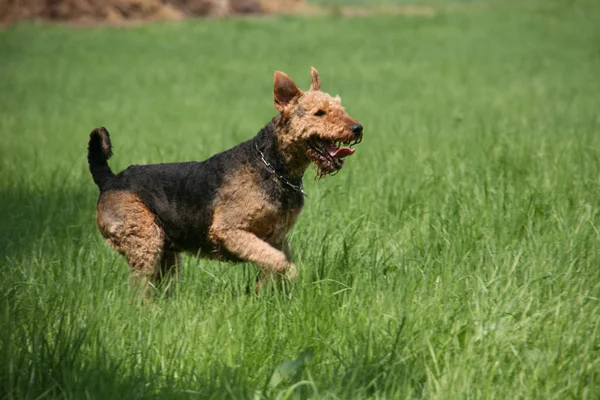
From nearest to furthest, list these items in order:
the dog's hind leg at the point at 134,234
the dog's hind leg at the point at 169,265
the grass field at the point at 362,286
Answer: the grass field at the point at 362,286 < the dog's hind leg at the point at 134,234 < the dog's hind leg at the point at 169,265

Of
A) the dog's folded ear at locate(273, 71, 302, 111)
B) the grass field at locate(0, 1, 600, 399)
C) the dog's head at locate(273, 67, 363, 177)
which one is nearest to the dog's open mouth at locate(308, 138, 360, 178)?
the dog's head at locate(273, 67, 363, 177)

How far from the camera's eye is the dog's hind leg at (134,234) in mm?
4926

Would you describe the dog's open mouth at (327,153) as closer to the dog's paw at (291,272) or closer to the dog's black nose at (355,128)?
the dog's black nose at (355,128)

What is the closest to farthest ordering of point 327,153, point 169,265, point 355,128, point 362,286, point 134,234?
point 362,286 < point 355,128 < point 327,153 < point 134,234 < point 169,265

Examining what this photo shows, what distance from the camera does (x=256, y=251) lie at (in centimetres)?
473

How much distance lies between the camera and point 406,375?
11.9 feet

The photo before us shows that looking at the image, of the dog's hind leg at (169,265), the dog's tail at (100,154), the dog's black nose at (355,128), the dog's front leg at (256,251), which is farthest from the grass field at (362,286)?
the dog's black nose at (355,128)

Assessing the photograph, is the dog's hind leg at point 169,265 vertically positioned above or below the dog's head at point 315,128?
below

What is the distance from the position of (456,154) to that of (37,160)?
4.88m

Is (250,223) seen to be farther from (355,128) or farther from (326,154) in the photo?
(355,128)

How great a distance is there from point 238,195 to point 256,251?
386mm

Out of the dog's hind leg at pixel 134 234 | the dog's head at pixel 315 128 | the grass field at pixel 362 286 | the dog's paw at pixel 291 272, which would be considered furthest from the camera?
the dog's hind leg at pixel 134 234

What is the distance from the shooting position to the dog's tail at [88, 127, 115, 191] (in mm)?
5266

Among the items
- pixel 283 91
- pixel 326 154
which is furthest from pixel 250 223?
pixel 283 91
